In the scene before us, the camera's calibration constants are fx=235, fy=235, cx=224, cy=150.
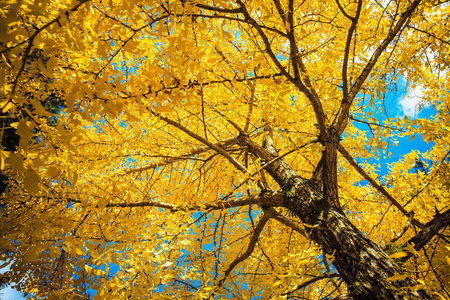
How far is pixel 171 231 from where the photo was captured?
254 centimetres

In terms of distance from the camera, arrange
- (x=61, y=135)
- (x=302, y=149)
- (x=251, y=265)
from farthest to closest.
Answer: (x=251, y=265)
(x=302, y=149)
(x=61, y=135)

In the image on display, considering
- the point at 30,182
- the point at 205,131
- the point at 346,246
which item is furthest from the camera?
the point at 205,131

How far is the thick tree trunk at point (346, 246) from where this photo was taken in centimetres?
158

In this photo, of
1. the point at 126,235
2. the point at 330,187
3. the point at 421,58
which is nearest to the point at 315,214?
the point at 330,187

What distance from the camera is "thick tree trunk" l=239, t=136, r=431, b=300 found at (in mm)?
1580

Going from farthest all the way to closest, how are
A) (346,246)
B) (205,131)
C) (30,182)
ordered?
(205,131), (346,246), (30,182)

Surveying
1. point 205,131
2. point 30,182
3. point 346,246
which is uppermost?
point 205,131

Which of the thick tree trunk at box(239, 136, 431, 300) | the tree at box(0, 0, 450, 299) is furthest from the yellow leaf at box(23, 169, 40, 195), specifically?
the thick tree trunk at box(239, 136, 431, 300)

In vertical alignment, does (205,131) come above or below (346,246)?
above

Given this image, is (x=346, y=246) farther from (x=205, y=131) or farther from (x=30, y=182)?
(x=30, y=182)

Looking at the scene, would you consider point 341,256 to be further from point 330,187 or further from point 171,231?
point 171,231

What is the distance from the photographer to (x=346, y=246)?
6.07 feet

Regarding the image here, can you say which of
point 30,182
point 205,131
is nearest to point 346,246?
point 205,131

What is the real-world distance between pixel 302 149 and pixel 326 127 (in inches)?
11.9
